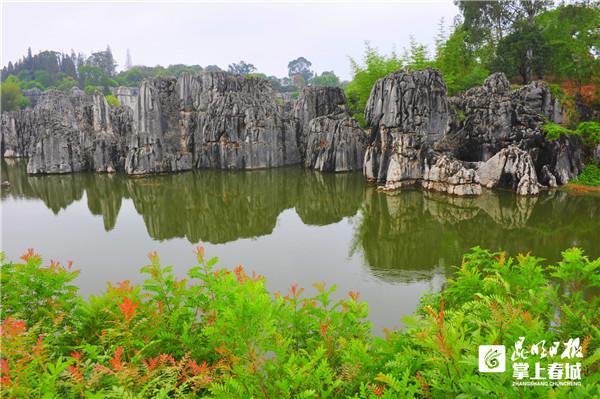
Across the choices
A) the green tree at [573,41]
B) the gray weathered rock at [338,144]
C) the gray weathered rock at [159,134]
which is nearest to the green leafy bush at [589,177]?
the green tree at [573,41]

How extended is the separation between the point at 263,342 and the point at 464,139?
74.3 feet

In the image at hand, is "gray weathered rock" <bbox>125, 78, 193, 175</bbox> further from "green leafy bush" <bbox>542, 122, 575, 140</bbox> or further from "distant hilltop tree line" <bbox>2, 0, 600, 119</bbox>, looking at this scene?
"green leafy bush" <bbox>542, 122, 575, 140</bbox>

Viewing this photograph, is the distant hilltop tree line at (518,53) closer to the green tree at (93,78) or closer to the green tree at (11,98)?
the green tree at (11,98)

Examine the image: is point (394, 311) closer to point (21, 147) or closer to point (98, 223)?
point (98, 223)

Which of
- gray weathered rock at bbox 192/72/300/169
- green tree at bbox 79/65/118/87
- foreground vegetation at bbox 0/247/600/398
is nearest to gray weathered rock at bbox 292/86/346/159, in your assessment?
gray weathered rock at bbox 192/72/300/169

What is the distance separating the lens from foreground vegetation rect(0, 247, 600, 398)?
2.69 m

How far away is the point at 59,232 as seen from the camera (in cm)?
1545

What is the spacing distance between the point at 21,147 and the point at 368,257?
50.0 meters

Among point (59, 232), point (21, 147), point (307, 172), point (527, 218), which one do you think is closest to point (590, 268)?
point (527, 218)

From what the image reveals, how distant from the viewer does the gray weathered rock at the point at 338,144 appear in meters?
29.0

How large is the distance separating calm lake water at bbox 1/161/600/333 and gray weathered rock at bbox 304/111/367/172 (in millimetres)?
4592

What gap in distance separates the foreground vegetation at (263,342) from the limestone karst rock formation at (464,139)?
1653 cm

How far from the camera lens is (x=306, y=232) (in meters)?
15.2

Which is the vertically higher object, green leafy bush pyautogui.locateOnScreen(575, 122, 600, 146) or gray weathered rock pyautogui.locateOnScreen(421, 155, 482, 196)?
green leafy bush pyautogui.locateOnScreen(575, 122, 600, 146)
